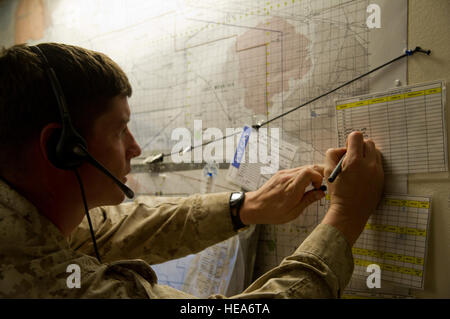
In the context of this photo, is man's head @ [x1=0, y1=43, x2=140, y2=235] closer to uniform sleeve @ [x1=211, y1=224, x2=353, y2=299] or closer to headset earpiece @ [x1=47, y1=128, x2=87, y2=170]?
headset earpiece @ [x1=47, y1=128, x2=87, y2=170]

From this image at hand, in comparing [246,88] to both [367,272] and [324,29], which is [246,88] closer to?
[324,29]

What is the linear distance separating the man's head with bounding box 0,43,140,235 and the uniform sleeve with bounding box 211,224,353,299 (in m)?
0.42

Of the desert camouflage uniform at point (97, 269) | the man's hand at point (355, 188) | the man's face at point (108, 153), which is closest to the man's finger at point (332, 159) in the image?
the man's hand at point (355, 188)

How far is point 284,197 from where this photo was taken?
76cm

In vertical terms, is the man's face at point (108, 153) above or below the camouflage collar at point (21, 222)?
above

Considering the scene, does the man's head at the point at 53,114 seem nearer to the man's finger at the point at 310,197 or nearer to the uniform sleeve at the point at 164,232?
the uniform sleeve at the point at 164,232

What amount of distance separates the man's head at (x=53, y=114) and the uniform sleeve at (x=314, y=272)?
1.37ft

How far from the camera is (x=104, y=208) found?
3.05 ft

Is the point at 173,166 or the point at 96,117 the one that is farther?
the point at 173,166

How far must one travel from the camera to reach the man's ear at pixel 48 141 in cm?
57

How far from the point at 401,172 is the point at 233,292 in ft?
1.91

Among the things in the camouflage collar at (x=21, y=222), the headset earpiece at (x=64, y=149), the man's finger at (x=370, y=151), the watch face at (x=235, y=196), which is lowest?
the watch face at (x=235, y=196)

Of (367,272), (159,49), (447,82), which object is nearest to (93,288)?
(367,272)

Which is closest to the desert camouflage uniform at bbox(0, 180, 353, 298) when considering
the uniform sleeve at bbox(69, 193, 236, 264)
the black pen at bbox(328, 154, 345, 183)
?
the black pen at bbox(328, 154, 345, 183)
